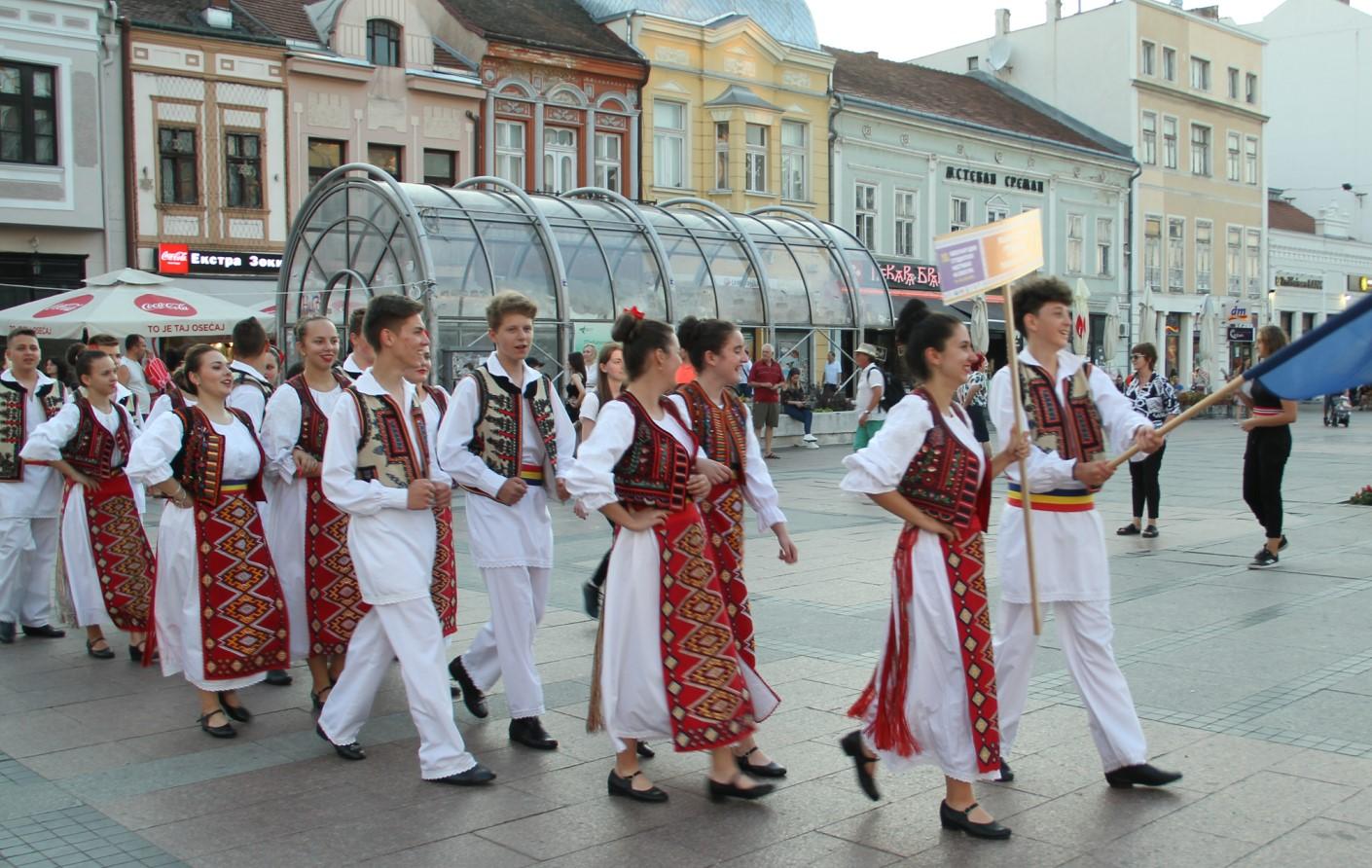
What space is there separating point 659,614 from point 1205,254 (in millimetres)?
47807

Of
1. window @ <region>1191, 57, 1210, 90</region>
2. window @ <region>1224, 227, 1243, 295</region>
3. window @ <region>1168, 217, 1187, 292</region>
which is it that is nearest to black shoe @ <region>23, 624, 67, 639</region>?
window @ <region>1168, 217, 1187, 292</region>

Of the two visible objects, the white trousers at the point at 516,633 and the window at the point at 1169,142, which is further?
the window at the point at 1169,142

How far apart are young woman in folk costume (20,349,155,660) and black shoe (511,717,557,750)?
290cm

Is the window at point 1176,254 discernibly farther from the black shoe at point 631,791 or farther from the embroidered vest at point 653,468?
the black shoe at point 631,791

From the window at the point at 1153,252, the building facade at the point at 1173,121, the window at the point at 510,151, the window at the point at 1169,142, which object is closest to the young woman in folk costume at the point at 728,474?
the window at the point at 510,151

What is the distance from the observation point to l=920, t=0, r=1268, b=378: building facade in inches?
1764

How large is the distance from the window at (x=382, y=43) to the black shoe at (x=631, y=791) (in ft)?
79.3

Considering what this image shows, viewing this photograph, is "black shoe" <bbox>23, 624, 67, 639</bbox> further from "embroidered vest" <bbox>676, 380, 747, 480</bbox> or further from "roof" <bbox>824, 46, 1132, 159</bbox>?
"roof" <bbox>824, 46, 1132, 159</bbox>

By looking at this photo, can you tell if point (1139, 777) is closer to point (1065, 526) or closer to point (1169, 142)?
point (1065, 526)

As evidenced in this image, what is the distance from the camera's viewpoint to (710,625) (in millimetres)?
4770

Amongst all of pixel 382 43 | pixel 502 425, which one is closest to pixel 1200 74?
pixel 382 43

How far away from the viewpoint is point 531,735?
5.50m

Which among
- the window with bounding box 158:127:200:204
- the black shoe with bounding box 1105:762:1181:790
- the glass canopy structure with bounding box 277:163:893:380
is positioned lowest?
the black shoe with bounding box 1105:762:1181:790

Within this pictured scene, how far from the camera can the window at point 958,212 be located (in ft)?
124
